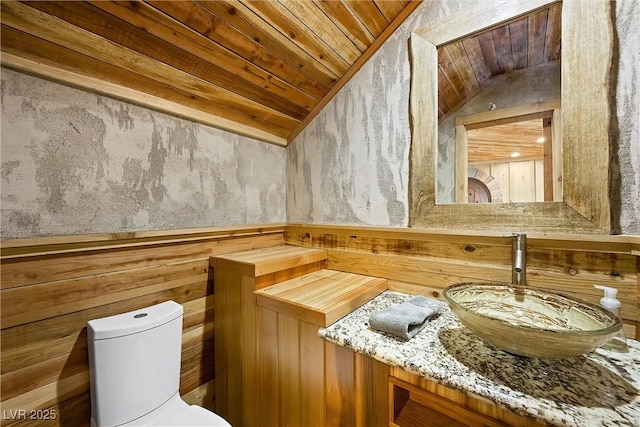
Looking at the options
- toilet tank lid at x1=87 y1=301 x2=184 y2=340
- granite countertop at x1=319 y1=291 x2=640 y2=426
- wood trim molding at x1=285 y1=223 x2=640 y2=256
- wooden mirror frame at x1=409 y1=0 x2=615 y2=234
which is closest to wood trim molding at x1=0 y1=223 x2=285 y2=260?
toilet tank lid at x1=87 y1=301 x2=184 y2=340

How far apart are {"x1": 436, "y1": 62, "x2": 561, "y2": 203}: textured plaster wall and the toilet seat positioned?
4.56ft

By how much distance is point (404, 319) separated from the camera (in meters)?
0.93

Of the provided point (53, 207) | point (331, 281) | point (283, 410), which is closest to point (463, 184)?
point (331, 281)

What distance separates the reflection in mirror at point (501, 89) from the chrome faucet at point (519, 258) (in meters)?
0.18

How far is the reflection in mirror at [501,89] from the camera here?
41.9 inches

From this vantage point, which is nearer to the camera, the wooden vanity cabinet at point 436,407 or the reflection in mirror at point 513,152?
the wooden vanity cabinet at point 436,407

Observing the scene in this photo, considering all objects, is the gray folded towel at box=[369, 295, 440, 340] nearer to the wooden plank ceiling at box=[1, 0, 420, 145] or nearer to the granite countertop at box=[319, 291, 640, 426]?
the granite countertop at box=[319, 291, 640, 426]

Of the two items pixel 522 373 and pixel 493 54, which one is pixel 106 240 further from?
pixel 493 54

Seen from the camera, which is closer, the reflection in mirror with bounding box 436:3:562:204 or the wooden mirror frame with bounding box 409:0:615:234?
the wooden mirror frame with bounding box 409:0:615:234

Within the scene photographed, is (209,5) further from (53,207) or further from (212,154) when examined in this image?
(53,207)

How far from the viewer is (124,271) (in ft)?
3.84

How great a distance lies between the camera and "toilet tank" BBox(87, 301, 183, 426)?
973 millimetres

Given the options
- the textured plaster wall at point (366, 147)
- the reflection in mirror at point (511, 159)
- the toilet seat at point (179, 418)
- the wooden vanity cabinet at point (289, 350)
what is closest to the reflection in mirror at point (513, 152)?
the reflection in mirror at point (511, 159)

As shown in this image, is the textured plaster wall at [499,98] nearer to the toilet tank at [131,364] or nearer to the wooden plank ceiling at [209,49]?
the wooden plank ceiling at [209,49]
